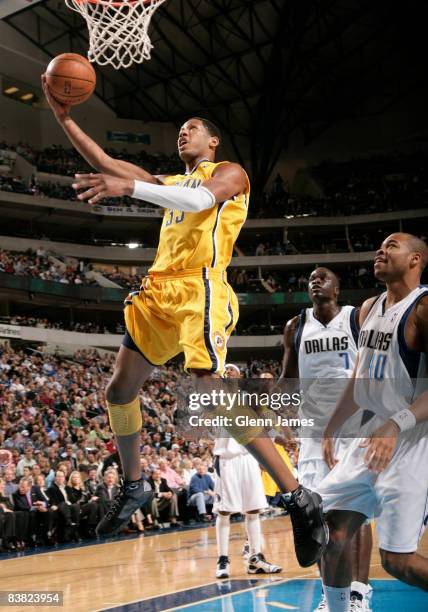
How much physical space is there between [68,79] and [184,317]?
1.56m

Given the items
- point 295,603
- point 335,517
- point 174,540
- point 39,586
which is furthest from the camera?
point 174,540

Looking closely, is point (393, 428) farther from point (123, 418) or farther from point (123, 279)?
point (123, 279)

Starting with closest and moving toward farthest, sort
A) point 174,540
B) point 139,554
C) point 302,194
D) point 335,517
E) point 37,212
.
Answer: point 335,517
point 139,554
point 174,540
point 37,212
point 302,194

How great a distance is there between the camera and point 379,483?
437 centimetres

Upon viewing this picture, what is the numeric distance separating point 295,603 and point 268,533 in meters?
5.89

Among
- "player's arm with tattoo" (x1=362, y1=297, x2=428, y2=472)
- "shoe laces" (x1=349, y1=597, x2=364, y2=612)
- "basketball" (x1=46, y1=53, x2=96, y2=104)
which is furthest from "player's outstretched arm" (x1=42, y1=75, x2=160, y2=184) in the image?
"shoe laces" (x1=349, y1=597, x2=364, y2=612)

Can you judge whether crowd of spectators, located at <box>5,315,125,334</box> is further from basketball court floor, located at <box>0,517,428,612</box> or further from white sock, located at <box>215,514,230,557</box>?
white sock, located at <box>215,514,230,557</box>

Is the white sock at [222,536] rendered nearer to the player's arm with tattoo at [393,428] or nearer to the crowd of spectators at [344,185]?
the player's arm with tattoo at [393,428]

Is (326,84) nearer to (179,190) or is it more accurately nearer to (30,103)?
(30,103)

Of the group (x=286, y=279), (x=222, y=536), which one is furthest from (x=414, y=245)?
(x=286, y=279)

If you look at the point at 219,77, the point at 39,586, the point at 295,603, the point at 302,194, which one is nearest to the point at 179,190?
the point at 295,603

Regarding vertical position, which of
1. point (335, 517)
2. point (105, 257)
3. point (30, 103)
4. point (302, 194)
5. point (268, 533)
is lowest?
point (268, 533)

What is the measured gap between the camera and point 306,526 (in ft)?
13.7

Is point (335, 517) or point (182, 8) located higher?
point (182, 8)
